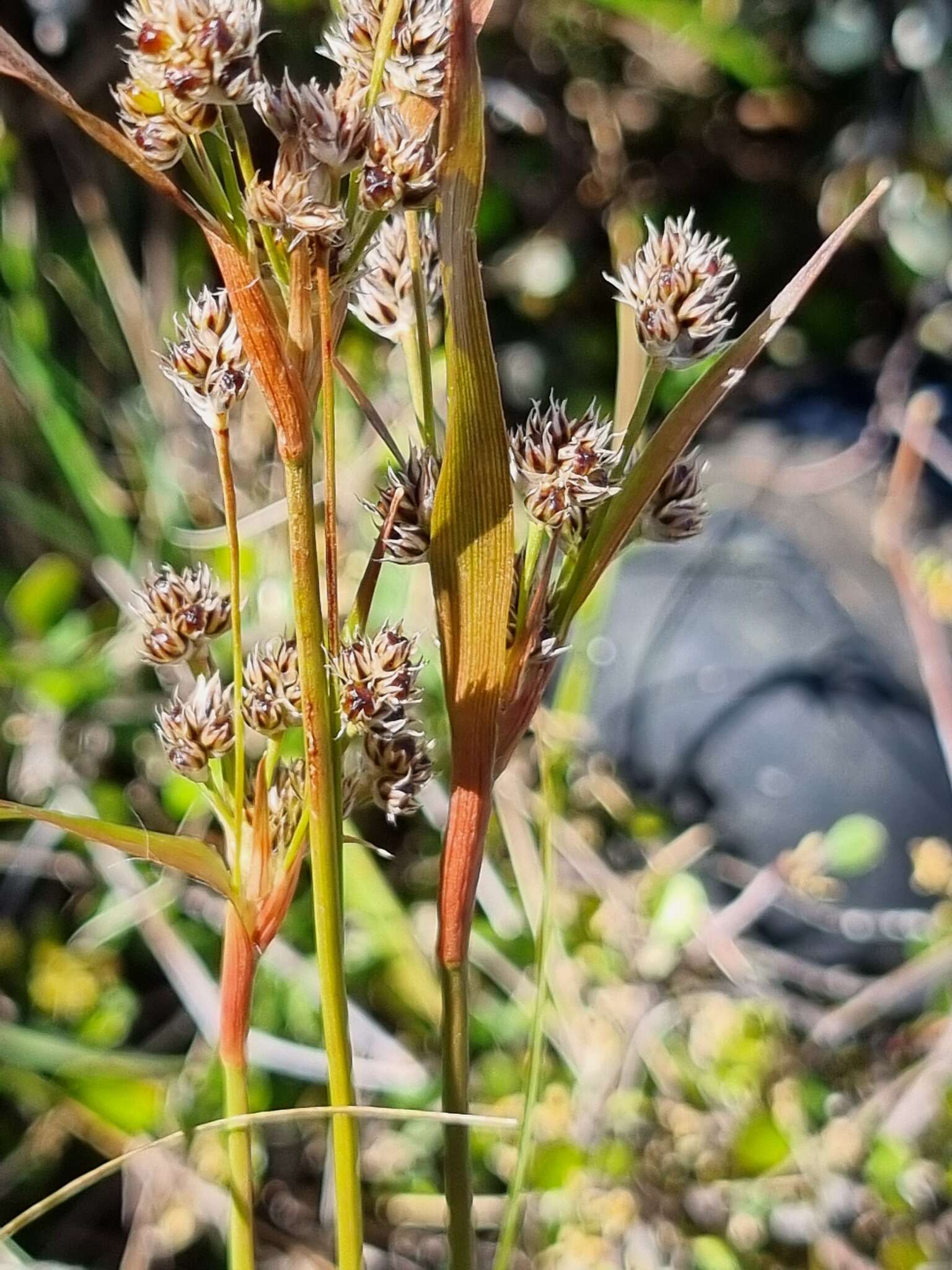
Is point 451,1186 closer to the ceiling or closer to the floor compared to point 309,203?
closer to the floor

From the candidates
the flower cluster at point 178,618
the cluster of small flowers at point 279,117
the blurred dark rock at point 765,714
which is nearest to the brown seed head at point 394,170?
the cluster of small flowers at point 279,117

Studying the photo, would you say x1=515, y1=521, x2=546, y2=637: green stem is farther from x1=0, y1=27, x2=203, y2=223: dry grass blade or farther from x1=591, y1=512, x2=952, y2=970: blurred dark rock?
x1=591, y1=512, x2=952, y2=970: blurred dark rock

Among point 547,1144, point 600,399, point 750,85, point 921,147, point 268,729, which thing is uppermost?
point 750,85

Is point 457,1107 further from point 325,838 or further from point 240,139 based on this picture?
point 240,139

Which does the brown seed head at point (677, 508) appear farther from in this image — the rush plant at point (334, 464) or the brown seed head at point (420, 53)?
the brown seed head at point (420, 53)

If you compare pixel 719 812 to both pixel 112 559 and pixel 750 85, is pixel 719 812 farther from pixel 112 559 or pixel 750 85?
pixel 750 85

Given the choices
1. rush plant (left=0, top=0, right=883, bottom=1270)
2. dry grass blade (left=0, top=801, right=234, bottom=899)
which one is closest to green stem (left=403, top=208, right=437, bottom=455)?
rush plant (left=0, top=0, right=883, bottom=1270)

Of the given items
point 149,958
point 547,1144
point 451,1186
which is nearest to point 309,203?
point 451,1186
